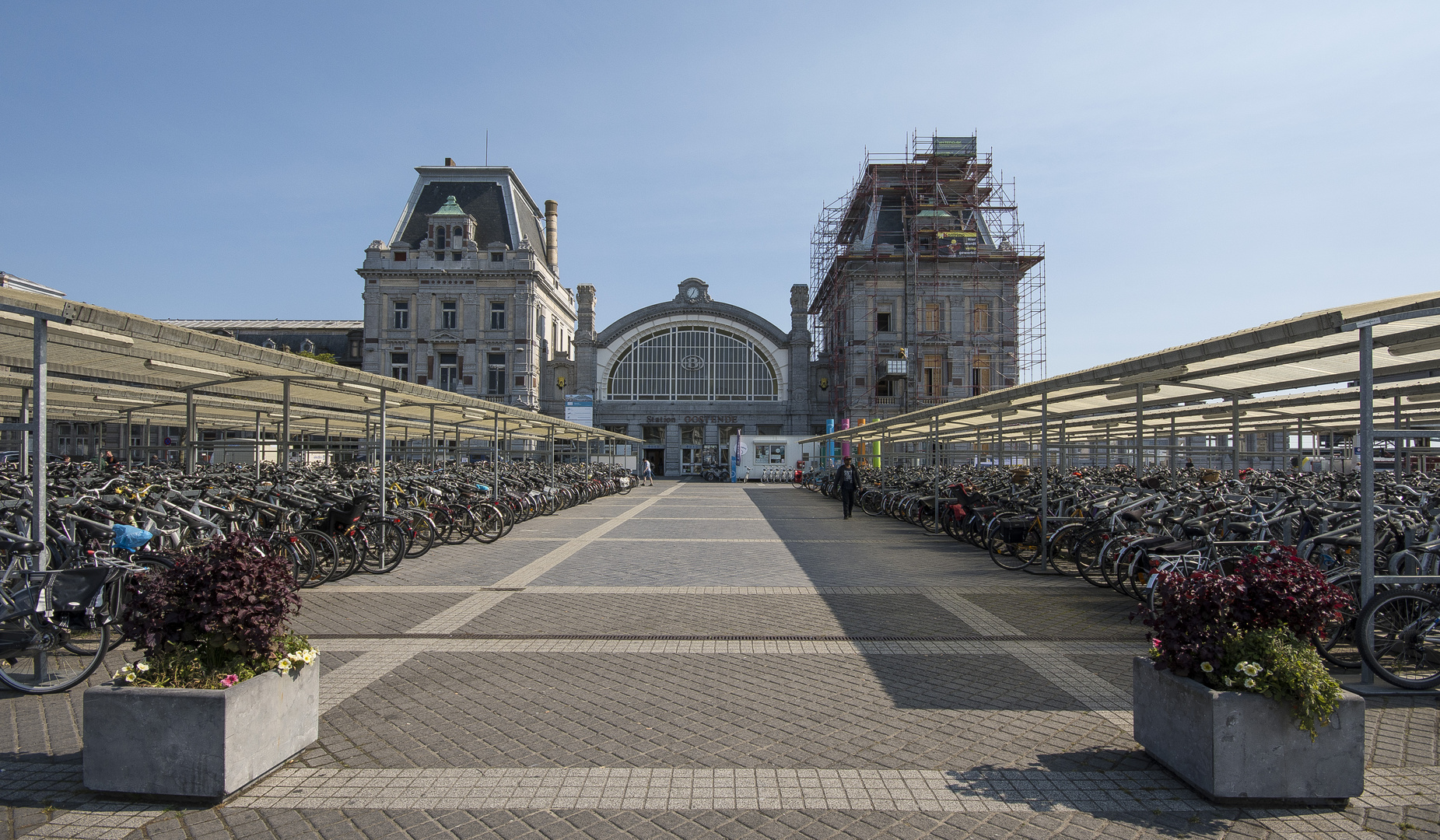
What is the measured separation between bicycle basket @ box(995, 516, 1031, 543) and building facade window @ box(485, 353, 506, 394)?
152 ft

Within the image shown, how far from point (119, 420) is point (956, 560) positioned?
19366 millimetres

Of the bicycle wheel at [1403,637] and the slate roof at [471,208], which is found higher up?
the slate roof at [471,208]

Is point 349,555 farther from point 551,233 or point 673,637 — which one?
point 551,233

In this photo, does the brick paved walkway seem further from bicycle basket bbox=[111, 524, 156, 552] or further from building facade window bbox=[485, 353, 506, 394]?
building facade window bbox=[485, 353, 506, 394]

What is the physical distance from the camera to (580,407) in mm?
51406

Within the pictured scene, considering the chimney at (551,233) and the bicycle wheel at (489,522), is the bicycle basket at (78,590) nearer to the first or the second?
the bicycle wheel at (489,522)

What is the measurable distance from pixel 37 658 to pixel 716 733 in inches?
165

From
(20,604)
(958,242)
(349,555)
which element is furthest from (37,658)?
(958,242)

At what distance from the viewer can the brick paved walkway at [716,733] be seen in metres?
3.52

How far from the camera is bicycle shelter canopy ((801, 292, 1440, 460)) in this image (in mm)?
5617

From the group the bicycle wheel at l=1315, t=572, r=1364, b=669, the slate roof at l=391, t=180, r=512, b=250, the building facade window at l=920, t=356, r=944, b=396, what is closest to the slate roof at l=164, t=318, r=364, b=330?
the slate roof at l=391, t=180, r=512, b=250

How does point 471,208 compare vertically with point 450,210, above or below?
above

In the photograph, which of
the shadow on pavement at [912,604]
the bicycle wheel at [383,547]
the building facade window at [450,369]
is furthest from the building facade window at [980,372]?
the bicycle wheel at [383,547]

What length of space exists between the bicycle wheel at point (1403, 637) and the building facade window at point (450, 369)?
52444 millimetres
